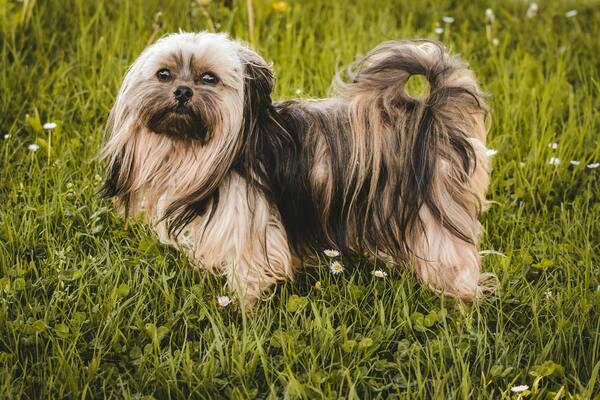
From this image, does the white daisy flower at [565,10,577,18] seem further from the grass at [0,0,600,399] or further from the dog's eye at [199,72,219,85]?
the dog's eye at [199,72,219,85]

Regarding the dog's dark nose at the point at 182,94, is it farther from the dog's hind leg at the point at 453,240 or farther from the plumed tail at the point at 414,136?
the dog's hind leg at the point at 453,240

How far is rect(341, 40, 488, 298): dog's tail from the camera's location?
3.19 metres

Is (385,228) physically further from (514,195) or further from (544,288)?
(514,195)

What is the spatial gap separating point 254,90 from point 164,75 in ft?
1.27

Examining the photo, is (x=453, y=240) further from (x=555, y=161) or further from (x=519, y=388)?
(x=555, y=161)

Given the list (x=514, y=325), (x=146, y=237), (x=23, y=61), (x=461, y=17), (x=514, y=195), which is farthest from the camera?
(x=461, y=17)

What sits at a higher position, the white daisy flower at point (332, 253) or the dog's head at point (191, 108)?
the dog's head at point (191, 108)

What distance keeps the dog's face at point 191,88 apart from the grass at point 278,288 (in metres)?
0.76

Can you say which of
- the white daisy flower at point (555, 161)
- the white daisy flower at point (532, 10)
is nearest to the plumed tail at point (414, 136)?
the white daisy flower at point (555, 161)

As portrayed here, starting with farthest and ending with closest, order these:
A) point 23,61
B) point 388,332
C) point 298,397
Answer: point 23,61 < point 388,332 < point 298,397

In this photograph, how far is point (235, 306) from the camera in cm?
330

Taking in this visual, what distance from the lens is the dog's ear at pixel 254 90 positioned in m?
3.11

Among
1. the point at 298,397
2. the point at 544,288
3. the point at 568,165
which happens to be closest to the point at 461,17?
the point at 568,165

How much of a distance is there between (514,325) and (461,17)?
380 cm
